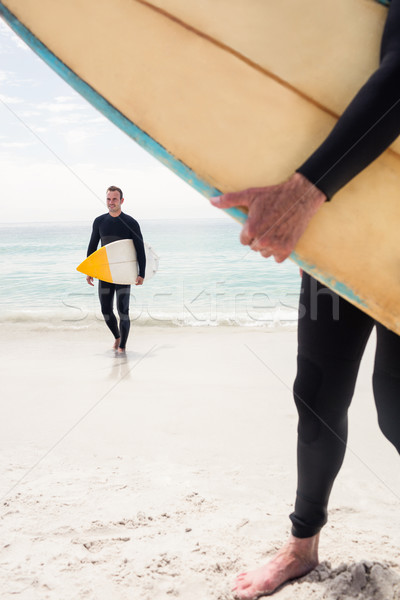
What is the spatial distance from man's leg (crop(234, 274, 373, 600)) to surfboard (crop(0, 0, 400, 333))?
140 mm

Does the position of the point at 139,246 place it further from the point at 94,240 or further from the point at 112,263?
the point at 94,240

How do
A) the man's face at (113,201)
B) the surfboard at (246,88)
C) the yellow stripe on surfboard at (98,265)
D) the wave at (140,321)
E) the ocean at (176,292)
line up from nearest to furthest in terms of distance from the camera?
the surfboard at (246,88)
the man's face at (113,201)
the yellow stripe on surfboard at (98,265)
the wave at (140,321)
the ocean at (176,292)

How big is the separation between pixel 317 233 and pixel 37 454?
205 cm

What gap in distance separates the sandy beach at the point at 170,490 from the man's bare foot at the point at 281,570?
3 cm

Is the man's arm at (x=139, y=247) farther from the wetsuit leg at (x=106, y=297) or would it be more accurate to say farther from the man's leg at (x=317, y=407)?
the man's leg at (x=317, y=407)

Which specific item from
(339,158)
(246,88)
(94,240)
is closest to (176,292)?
(94,240)

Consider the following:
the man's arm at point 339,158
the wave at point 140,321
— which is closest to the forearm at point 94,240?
the wave at point 140,321

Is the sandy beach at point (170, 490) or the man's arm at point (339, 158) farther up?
the man's arm at point (339, 158)

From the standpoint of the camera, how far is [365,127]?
909 mm

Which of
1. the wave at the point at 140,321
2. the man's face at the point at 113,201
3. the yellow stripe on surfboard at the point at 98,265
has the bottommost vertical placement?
the wave at the point at 140,321

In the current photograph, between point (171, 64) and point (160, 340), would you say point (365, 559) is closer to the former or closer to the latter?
point (171, 64)

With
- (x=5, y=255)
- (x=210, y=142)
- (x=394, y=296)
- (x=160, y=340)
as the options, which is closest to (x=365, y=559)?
(x=394, y=296)

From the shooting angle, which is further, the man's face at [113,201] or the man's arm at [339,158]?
the man's face at [113,201]

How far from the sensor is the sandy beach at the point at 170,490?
4.99 ft
